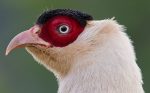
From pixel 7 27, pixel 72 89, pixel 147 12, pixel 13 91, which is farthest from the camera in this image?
pixel 147 12

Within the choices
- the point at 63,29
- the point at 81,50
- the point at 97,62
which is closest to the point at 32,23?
the point at 63,29

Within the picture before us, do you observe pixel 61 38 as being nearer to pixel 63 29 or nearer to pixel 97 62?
pixel 63 29

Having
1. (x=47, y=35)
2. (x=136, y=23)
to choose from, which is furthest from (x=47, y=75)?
(x=47, y=35)

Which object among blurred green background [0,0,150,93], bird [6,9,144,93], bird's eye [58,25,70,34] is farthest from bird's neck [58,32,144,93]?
blurred green background [0,0,150,93]

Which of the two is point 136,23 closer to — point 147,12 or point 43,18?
point 147,12

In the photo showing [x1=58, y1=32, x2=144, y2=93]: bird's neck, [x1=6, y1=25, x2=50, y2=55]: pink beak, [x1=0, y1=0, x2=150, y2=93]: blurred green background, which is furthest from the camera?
[x1=0, y1=0, x2=150, y2=93]: blurred green background

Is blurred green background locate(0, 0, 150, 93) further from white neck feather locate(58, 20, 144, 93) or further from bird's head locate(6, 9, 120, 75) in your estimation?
white neck feather locate(58, 20, 144, 93)
